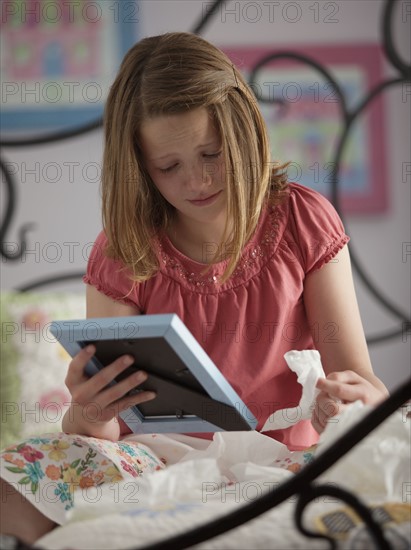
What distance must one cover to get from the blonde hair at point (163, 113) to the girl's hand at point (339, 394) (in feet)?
1.15

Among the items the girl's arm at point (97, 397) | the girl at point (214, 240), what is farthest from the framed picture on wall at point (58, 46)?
the girl's arm at point (97, 397)

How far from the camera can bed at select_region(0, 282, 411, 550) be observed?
0.62 metres

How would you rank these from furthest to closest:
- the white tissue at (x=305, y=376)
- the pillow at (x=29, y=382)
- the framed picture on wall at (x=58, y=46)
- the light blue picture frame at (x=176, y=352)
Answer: the framed picture on wall at (x=58, y=46) → the pillow at (x=29, y=382) → the white tissue at (x=305, y=376) → the light blue picture frame at (x=176, y=352)

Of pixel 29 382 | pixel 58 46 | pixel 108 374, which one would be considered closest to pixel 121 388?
pixel 108 374

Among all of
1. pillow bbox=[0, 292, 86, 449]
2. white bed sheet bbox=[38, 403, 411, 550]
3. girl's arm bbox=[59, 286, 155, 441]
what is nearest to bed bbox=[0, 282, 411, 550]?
white bed sheet bbox=[38, 403, 411, 550]

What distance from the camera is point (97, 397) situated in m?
1.11

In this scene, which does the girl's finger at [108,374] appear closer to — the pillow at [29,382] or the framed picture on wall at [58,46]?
the pillow at [29,382]

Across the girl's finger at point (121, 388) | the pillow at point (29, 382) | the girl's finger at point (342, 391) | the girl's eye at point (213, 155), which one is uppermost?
the girl's eye at point (213, 155)

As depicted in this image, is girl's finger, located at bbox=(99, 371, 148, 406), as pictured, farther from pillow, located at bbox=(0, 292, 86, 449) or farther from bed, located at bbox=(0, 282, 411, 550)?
pillow, located at bbox=(0, 292, 86, 449)

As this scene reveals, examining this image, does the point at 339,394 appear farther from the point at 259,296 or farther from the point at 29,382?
the point at 29,382

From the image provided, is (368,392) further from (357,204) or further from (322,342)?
(357,204)

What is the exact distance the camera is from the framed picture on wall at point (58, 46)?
203 centimetres

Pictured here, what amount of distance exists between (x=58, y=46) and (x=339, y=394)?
133 cm

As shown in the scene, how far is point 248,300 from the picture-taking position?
139 cm
